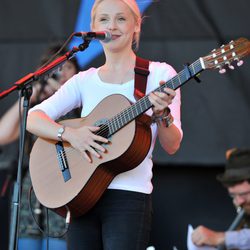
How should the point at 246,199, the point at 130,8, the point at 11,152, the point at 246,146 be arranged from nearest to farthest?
the point at 130,8, the point at 246,199, the point at 246,146, the point at 11,152

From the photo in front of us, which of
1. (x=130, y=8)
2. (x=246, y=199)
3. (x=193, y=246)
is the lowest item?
(x=193, y=246)

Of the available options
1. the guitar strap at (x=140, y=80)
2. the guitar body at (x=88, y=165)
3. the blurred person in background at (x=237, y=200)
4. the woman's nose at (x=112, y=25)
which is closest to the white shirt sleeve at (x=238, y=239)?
the blurred person in background at (x=237, y=200)

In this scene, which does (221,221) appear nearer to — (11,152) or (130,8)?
(11,152)

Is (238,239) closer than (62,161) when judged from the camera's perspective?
No

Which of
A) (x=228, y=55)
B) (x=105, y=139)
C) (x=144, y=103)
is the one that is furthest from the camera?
(x=105, y=139)

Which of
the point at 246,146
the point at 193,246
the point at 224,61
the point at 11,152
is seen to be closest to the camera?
the point at 224,61

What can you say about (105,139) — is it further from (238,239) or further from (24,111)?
(238,239)

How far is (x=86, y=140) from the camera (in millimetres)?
2943

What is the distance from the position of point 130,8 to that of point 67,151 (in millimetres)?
729

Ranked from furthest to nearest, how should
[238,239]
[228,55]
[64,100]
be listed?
[238,239], [64,100], [228,55]

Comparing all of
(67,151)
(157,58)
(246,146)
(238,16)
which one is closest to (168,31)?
(157,58)

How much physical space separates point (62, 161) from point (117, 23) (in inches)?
27.3

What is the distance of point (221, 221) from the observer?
4.61 m

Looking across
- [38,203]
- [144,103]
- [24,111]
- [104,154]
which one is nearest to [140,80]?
[144,103]
